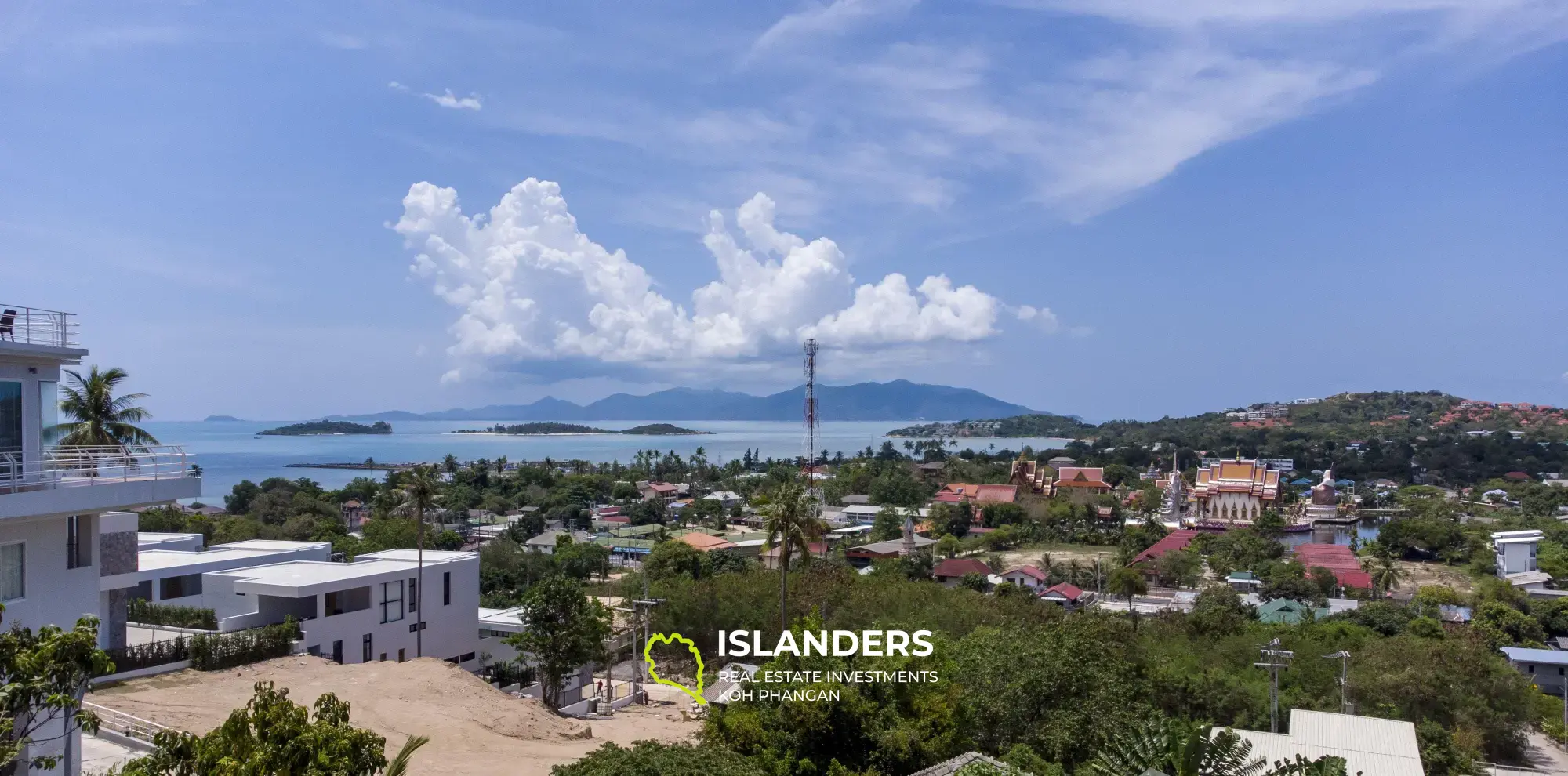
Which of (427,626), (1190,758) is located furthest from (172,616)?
(1190,758)

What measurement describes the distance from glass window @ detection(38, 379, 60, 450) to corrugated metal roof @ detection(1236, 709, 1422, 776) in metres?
14.8

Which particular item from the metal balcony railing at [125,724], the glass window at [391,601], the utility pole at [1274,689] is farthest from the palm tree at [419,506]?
the utility pole at [1274,689]

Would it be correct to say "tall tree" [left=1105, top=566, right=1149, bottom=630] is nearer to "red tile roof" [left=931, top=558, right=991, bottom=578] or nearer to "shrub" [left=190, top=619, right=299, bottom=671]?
"red tile roof" [left=931, top=558, right=991, bottom=578]

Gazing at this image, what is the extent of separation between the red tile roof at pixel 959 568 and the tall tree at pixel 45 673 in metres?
40.2

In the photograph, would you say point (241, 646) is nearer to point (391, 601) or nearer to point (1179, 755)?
point (391, 601)

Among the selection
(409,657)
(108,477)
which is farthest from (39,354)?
(409,657)

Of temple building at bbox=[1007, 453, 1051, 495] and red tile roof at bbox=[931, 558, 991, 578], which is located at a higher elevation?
temple building at bbox=[1007, 453, 1051, 495]

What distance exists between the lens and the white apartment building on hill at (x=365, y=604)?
22375 millimetres

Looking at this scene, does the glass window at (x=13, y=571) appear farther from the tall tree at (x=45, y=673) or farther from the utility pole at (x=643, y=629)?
the utility pole at (x=643, y=629)

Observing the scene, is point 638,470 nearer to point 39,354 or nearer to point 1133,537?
point 1133,537

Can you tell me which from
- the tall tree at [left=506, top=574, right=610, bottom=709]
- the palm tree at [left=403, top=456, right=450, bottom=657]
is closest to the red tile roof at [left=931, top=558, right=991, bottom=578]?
the tall tree at [left=506, top=574, right=610, bottom=709]

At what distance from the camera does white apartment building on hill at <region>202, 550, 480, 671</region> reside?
2238cm

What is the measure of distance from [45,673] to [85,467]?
3760 millimetres

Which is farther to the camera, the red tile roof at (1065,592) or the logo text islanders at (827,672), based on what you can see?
the red tile roof at (1065,592)
